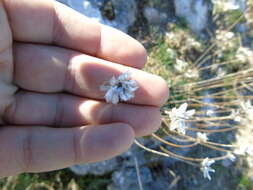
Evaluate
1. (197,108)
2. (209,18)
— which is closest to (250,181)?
(197,108)

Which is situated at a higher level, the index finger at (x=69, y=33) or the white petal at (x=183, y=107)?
the index finger at (x=69, y=33)

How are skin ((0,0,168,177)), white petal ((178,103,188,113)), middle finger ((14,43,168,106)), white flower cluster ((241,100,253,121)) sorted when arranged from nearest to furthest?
skin ((0,0,168,177)), middle finger ((14,43,168,106)), white petal ((178,103,188,113)), white flower cluster ((241,100,253,121))

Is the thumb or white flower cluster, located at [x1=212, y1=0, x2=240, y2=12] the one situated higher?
white flower cluster, located at [x1=212, y1=0, x2=240, y2=12]

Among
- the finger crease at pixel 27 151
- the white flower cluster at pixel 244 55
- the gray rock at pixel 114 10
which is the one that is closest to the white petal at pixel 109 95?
the finger crease at pixel 27 151

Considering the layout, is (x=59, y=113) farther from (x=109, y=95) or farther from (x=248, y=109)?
(x=248, y=109)

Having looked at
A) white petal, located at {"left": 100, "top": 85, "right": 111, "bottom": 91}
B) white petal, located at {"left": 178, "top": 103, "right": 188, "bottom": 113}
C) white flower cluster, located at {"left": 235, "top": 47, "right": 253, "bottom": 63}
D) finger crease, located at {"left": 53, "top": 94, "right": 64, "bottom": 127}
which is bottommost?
finger crease, located at {"left": 53, "top": 94, "right": 64, "bottom": 127}

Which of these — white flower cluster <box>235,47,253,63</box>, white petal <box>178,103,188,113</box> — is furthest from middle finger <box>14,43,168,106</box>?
white flower cluster <box>235,47,253,63</box>

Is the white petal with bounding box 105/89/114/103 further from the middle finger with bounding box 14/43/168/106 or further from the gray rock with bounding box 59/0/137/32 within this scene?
the gray rock with bounding box 59/0/137/32

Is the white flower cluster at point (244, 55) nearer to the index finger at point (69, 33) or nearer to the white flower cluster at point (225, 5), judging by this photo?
the white flower cluster at point (225, 5)
